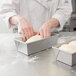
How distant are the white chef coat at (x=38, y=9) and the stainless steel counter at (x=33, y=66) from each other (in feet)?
1.45

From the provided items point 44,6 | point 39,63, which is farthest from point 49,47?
point 44,6

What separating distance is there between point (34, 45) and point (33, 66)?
159 mm

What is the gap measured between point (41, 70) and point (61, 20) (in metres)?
0.62

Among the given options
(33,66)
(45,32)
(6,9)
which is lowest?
(33,66)

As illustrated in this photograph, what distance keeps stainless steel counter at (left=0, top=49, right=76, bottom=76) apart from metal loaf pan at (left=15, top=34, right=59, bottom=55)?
27mm

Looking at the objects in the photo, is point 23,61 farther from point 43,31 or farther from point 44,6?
point 44,6

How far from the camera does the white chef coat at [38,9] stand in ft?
4.23

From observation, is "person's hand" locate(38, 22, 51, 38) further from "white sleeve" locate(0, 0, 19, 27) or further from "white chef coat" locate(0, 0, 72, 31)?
"white sleeve" locate(0, 0, 19, 27)

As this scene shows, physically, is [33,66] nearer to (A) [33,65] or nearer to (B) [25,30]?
(A) [33,65]

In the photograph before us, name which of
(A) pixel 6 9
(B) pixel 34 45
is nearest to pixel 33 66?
(B) pixel 34 45

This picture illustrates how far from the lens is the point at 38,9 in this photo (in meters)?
1.41

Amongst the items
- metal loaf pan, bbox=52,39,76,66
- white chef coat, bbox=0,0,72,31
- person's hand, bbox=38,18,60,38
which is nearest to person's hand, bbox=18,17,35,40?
person's hand, bbox=38,18,60,38

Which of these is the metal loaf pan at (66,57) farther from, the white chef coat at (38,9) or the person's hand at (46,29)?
the white chef coat at (38,9)

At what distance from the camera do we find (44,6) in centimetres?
139
